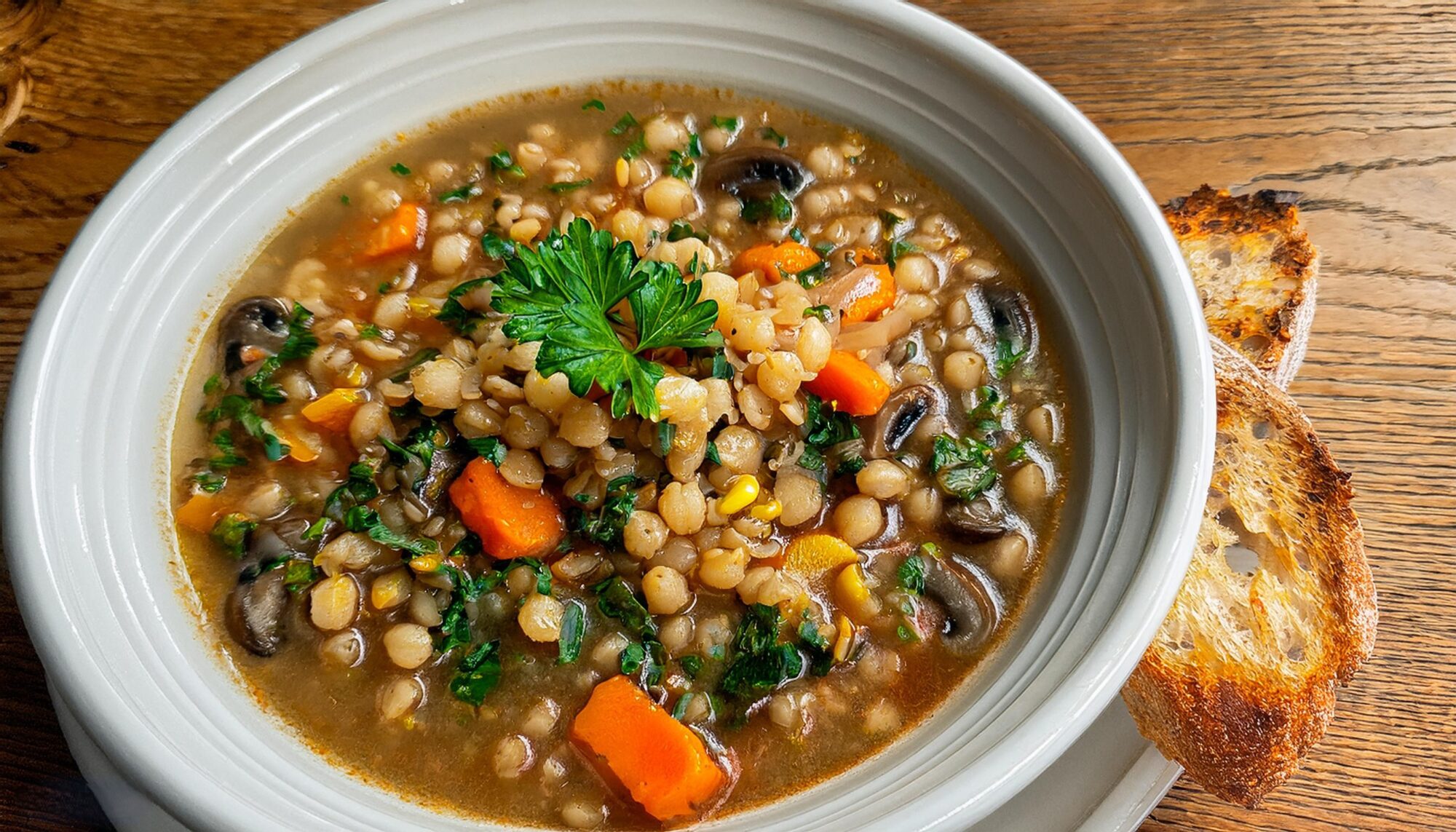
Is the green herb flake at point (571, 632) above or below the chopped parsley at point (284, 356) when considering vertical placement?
above

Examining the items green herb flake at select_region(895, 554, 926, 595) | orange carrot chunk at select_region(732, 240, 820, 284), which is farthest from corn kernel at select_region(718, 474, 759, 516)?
orange carrot chunk at select_region(732, 240, 820, 284)

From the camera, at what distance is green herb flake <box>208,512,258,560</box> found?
2.53 metres

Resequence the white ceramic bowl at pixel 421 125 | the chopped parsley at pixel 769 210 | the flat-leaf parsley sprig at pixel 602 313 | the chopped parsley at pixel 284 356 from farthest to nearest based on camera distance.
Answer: the chopped parsley at pixel 769 210 → the chopped parsley at pixel 284 356 → the flat-leaf parsley sprig at pixel 602 313 → the white ceramic bowl at pixel 421 125

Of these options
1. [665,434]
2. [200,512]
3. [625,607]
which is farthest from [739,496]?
[200,512]

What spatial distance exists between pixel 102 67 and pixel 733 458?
2.54 metres

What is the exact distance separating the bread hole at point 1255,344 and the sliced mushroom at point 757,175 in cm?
141

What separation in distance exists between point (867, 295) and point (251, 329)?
167 centimetres

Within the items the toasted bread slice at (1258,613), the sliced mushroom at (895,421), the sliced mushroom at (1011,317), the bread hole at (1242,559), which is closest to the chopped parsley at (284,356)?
the sliced mushroom at (895,421)

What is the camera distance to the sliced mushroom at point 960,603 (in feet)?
8.17

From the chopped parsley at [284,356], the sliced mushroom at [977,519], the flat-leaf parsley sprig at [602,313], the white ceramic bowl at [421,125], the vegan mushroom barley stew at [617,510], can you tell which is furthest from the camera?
the chopped parsley at [284,356]

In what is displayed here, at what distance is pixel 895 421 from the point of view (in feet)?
8.71

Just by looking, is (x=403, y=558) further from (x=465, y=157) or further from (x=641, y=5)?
(x=641, y=5)

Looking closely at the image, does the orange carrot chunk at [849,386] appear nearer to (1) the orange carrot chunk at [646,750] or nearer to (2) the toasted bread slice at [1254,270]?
(1) the orange carrot chunk at [646,750]

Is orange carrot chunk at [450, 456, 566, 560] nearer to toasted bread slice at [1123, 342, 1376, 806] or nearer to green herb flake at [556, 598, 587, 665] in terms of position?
green herb flake at [556, 598, 587, 665]
